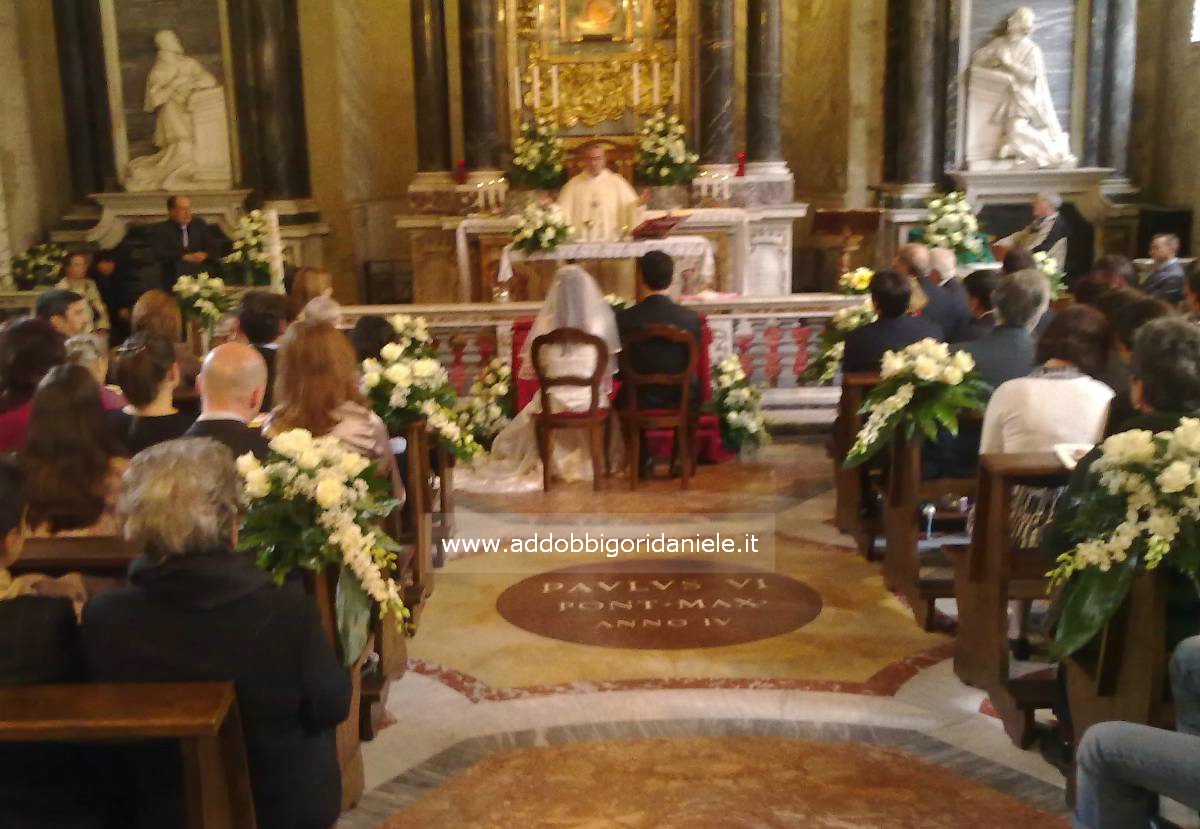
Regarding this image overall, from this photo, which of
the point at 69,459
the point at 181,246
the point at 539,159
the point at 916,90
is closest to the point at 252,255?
the point at 181,246

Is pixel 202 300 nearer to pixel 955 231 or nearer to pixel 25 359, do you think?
pixel 25 359

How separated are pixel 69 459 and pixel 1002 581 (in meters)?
3.11

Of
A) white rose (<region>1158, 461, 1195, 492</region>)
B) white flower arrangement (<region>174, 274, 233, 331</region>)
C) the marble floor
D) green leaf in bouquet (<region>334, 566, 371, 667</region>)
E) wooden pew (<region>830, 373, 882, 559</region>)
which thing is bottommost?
the marble floor

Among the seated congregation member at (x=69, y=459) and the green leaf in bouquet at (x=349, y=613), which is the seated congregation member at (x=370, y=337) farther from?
the green leaf in bouquet at (x=349, y=613)

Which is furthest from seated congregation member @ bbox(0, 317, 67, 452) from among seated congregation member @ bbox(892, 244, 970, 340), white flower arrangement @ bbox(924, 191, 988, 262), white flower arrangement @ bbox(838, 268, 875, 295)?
white flower arrangement @ bbox(924, 191, 988, 262)

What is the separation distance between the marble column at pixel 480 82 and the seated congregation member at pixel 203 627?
10.5m

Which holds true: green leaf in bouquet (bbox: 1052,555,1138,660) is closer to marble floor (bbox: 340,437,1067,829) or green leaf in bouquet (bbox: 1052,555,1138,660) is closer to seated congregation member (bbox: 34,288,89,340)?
marble floor (bbox: 340,437,1067,829)

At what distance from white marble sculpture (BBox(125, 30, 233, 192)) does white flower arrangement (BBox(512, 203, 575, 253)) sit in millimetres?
4095

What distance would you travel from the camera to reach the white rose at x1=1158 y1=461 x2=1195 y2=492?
10.4 feet

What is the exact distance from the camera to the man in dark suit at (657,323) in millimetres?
7680

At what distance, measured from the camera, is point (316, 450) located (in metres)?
3.54

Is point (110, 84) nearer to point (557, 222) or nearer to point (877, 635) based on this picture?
point (557, 222)

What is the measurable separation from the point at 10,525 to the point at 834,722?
2.91 m

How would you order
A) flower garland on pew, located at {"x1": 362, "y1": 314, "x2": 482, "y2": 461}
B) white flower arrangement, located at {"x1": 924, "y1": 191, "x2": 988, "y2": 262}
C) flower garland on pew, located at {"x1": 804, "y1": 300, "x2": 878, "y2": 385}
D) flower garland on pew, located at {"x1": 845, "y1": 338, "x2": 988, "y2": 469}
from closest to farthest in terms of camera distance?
flower garland on pew, located at {"x1": 845, "y1": 338, "x2": 988, "y2": 469} < flower garland on pew, located at {"x1": 362, "y1": 314, "x2": 482, "y2": 461} < flower garland on pew, located at {"x1": 804, "y1": 300, "x2": 878, "y2": 385} < white flower arrangement, located at {"x1": 924, "y1": 191, "x2": 988, "y2": 262}
